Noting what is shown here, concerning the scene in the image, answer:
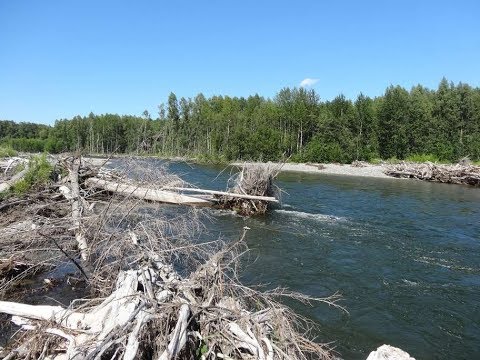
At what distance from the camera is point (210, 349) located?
13.4 feet

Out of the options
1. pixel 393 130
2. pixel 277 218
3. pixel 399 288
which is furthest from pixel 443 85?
pixel 399 288

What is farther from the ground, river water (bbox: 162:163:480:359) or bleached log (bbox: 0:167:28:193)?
bleached log (bbox: 0:167:28:193)

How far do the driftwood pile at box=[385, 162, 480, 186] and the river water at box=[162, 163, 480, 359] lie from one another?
48.9 ft

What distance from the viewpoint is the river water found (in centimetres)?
700

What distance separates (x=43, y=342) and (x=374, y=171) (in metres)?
41.9

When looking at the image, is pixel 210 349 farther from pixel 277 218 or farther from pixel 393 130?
pixel 393 130

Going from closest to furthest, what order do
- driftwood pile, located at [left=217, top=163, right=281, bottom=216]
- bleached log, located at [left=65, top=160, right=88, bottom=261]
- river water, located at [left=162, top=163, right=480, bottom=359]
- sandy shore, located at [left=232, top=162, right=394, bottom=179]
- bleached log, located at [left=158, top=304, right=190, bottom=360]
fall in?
bleached log, located at [left=158, top=304, right=190, bottom=360]
river water, located at [left=162, top=163, right=480, bottom=359]
bleached log, located at [left=65, top=160, right=88, bottom=261]
driftwood pile, located at [left=217, top=163, right=281, bottom=216]
sandy shore, located at [left=232, top=162, right=394, bottom=179]

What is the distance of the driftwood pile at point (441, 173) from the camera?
1297 inches

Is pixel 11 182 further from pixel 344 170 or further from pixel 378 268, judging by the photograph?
pixel 344 170

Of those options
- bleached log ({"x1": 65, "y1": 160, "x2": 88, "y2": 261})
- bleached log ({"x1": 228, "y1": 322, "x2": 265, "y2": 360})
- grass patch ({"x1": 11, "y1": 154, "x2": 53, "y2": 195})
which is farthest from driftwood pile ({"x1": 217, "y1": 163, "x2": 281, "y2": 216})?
bleached log ({"x1": 228, "y1": 322, "x2": 265, "y2": 360})

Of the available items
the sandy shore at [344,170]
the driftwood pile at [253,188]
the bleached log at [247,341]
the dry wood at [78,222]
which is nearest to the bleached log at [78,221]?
the dry wood at [78,222]

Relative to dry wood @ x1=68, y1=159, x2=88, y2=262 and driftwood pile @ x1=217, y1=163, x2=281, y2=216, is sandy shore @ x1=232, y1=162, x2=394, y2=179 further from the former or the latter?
dry wood @ x1=68, y1=159, x2=88, y2=262

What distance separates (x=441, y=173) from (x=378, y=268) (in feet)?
93.1

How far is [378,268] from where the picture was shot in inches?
414
